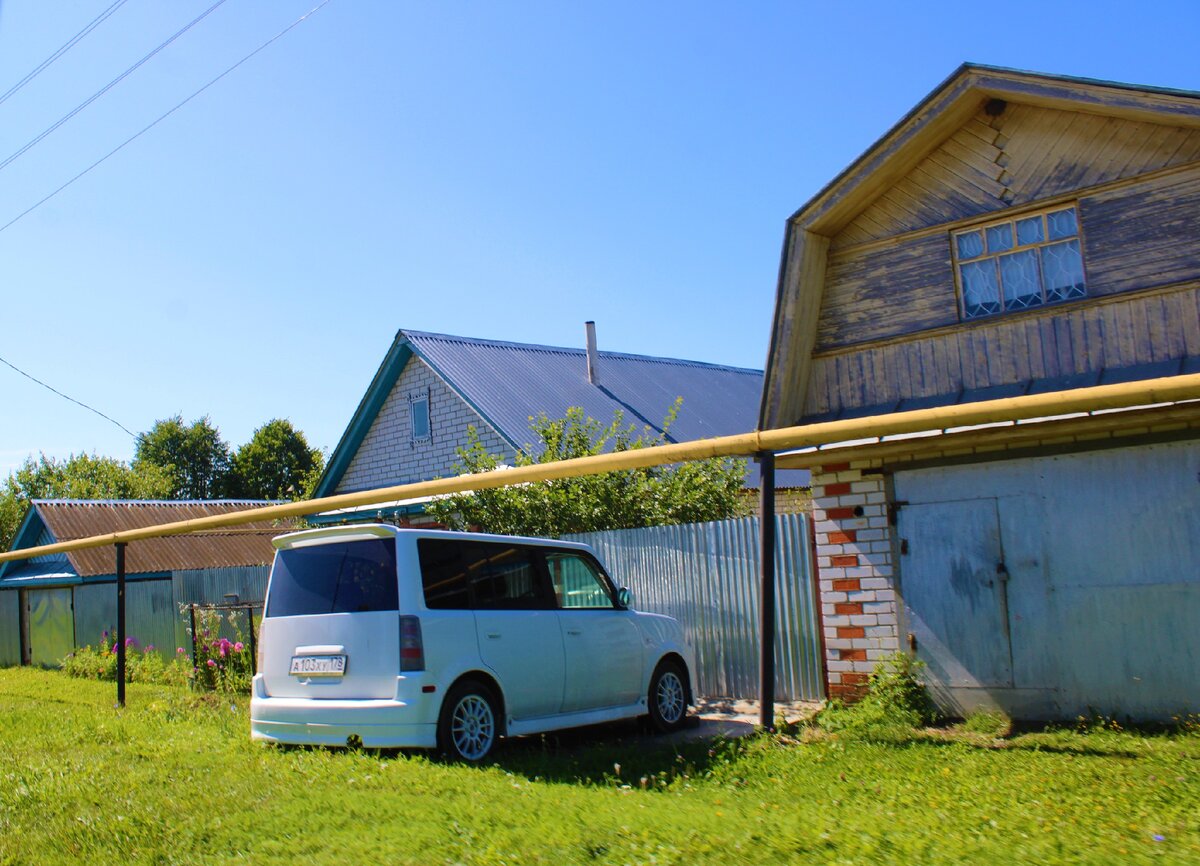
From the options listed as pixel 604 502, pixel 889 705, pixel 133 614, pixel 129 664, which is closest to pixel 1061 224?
pixel 889 705

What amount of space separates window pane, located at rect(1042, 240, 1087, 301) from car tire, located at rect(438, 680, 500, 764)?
226 inches

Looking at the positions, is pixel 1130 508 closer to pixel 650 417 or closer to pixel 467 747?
pixel 467 747

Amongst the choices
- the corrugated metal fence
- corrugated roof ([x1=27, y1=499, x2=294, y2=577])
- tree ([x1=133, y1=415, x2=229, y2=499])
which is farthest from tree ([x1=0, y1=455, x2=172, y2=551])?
the corrugated metal fence

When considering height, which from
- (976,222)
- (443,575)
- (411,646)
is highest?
(976,222)

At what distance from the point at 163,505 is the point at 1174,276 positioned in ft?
78.6

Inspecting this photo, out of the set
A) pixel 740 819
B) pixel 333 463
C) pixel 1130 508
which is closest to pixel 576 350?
pixel 333 463

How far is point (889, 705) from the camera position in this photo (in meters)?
8.70

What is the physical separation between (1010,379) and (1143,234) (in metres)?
1.52

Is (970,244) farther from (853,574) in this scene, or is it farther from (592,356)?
(592,356)

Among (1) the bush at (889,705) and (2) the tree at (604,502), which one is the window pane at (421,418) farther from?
(1) the bush at (889,705)

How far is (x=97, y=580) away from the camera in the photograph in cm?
2106

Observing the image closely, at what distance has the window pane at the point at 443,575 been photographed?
7.52 m

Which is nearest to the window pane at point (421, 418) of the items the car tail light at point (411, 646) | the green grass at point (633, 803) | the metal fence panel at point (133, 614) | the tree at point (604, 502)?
the metal fence panel at point (133, 614)

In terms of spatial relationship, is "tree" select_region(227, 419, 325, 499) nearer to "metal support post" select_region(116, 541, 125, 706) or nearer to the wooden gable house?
"metal support post" select_region(116, 541, 125, 706)
